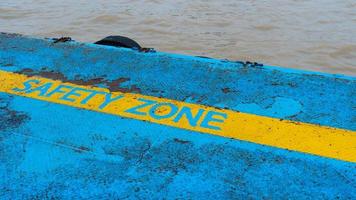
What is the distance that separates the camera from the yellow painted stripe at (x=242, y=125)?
1.60 metres

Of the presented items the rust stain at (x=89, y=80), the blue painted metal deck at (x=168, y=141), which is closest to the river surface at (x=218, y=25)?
the blue painted metal deck at (x=168, y=141)

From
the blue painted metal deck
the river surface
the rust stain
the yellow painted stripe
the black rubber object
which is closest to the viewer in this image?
the blue painted metal deck

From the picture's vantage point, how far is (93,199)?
52.0 inches

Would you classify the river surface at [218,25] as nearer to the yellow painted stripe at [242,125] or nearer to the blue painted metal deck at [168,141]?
the blue painted metal deck at [168,141]

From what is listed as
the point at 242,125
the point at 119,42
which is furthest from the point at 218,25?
the point at 242,125

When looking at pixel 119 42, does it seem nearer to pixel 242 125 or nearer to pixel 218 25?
pixel 242 125

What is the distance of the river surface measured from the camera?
15.7 ft

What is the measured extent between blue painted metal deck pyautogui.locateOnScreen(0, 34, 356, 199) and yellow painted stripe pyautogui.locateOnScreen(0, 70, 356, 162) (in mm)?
38

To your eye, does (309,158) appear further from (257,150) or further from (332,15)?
(332,15)

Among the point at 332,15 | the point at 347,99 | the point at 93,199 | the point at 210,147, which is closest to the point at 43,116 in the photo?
the point at 93,199

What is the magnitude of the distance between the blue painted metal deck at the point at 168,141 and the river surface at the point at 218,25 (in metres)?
2.52

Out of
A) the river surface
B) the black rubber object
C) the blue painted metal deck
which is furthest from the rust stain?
the river surface

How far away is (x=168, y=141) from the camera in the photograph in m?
1.62

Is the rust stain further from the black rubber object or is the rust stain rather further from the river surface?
the river surface
